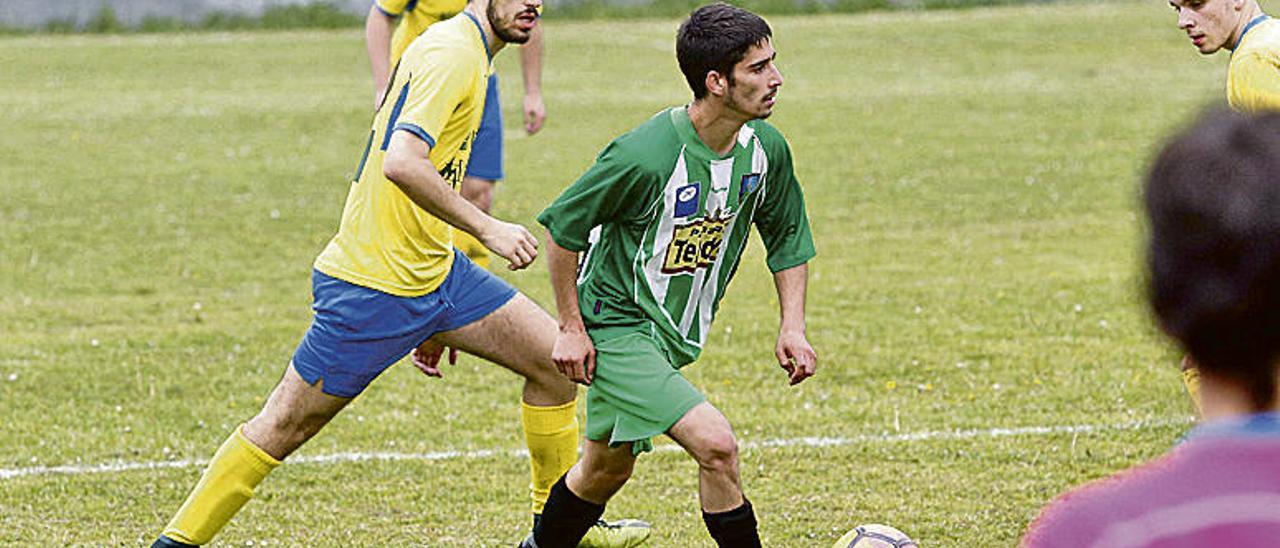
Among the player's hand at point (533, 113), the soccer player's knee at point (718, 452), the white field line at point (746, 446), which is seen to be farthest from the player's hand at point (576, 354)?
the player's hand at point (533, 113)

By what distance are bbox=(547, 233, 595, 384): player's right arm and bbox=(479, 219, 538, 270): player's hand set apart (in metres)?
0.12

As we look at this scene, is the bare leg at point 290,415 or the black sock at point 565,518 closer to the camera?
the bare leg at point 290,415

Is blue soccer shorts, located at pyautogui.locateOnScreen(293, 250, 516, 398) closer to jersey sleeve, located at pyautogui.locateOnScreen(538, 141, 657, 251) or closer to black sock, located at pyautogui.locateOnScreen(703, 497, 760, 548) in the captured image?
jersey sleeve, located at pyautogui.locateOnScreen(538, 141, 657, 251)

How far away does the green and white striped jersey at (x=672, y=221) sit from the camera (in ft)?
14.9

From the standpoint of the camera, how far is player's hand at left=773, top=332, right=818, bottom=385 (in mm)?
4727

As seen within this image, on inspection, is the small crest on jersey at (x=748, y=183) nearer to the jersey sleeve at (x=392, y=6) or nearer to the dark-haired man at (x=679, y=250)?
the dark-haired man at (x=679, y=250)

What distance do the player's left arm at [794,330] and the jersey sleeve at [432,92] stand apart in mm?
964

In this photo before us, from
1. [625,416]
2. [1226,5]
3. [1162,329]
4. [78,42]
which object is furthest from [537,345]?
[78,42]

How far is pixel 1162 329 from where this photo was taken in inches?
63.1

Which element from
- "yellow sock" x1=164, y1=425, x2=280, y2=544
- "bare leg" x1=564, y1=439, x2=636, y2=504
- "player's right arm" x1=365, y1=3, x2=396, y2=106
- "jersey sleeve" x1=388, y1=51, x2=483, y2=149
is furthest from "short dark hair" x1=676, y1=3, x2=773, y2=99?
"player's right arm" x1=365, y1=3, x2=396, y2=106

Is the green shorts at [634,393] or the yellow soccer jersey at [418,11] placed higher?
the green shorts at [634,393]

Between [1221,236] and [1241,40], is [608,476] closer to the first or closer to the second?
[1241,40]

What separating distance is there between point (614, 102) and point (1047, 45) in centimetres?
720

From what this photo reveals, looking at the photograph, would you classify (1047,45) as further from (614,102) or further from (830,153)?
(830,153)
